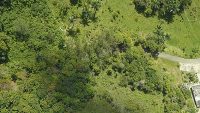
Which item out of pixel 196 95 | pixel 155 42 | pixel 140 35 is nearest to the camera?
pixel 196 95

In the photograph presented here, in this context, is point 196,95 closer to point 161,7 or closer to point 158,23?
point 158,23

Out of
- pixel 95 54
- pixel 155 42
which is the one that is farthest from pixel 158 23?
pixel 95 54

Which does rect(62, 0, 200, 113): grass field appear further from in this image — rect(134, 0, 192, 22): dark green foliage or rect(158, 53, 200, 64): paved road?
rect(134, 0, 192, 22): dark green foliage

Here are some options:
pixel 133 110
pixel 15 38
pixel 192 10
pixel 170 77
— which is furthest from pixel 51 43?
pixel 192 10

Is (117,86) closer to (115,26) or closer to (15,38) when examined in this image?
(115,26)

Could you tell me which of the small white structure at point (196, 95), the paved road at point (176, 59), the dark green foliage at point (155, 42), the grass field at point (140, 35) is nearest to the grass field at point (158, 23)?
the grass field at point (140, 35)

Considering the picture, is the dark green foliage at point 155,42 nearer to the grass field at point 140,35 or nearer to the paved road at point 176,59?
the paved road at point 176,59
